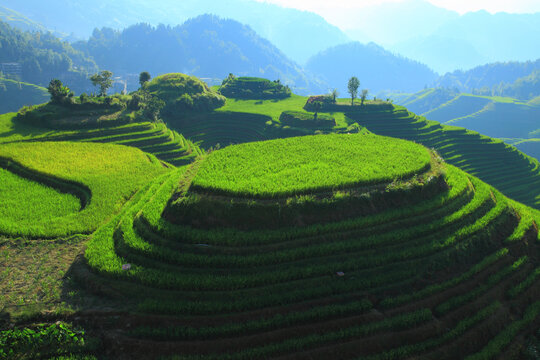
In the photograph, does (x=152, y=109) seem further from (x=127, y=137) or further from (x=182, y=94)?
(x=182, y=94)

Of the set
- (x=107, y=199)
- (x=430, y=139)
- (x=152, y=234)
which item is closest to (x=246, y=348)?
(x=152, y=234)

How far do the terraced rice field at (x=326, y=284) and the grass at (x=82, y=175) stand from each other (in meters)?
3.22

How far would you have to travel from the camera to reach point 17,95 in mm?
131375


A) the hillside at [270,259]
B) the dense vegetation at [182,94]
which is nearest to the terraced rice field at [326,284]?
the hillside at [270,259]

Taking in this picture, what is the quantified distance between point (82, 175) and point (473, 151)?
6945 centimetres

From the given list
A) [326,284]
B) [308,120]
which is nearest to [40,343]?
[326,284]

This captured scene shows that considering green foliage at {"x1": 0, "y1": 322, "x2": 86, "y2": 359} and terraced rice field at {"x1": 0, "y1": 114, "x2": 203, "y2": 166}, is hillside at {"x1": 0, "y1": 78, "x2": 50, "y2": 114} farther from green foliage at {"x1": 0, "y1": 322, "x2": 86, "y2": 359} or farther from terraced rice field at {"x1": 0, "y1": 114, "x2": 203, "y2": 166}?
green foliage at {"x1": 0, "y1": 322, "x2": 86, "y2": 359}

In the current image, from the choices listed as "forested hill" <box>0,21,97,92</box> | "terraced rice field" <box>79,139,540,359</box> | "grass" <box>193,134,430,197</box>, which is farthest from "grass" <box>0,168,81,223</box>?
"forested hill" <box>0,21,97,92</box>

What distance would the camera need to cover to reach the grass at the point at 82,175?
77.3 ft

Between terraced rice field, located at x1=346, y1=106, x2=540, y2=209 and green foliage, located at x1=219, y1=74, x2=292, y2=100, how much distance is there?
2941cm

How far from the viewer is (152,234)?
20.5m

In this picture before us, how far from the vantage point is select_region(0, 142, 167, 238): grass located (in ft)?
77.3

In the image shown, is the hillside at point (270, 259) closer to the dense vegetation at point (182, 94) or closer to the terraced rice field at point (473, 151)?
the terraced rice field at point (473, 151)

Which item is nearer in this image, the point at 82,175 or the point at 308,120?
the point at 82,175
